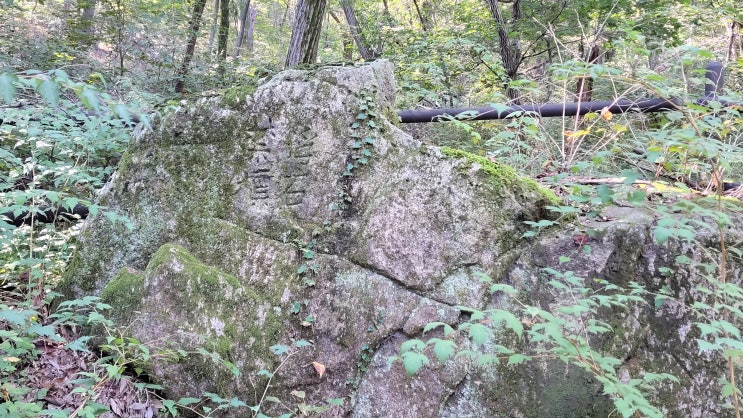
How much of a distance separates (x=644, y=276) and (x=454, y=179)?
3.70ft

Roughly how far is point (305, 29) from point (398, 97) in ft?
4.13

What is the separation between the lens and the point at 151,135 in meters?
3.16

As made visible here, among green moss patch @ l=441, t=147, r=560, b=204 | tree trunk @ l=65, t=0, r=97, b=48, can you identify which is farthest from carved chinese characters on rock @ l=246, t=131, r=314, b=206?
tree trunk @ l=65, t=0, r=97, b=48

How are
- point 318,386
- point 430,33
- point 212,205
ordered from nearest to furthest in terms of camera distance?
point 318,386, point 212,205, point 430,33

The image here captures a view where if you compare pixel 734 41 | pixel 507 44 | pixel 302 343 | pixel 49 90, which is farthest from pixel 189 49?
pixel 734 41

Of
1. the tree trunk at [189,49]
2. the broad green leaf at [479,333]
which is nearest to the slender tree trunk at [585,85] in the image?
the broad green leaf at [479,333]

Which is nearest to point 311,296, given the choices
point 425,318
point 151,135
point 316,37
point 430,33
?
point 425,318

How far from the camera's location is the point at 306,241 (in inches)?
111

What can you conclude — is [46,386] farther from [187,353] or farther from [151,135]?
[151,135]

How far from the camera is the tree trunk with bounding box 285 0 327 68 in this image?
4.45 m

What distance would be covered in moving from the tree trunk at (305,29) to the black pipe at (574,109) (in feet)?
4.70

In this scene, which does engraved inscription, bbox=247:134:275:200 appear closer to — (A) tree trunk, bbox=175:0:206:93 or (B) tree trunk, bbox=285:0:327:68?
(B) tree trunk, bbox=285:0:327:68

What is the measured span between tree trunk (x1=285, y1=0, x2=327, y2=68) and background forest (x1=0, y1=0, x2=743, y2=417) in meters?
0.01

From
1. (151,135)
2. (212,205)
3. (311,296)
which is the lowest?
(311,296)
